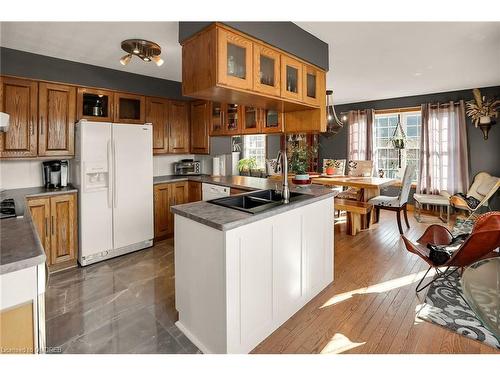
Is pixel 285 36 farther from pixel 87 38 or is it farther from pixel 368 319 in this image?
pixel 368 319

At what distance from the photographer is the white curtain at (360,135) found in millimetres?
6305

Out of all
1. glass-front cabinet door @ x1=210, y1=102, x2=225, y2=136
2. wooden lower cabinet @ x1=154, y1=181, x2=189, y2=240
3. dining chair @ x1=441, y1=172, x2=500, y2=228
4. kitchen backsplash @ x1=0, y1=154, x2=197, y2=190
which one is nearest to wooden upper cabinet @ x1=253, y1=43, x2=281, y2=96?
glass-front cabinet door @ x1=210, y1=102, x2=225, y2=136

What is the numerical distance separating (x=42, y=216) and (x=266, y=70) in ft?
8.83

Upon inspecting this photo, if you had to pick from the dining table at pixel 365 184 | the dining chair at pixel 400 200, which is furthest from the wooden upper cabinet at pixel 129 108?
the dining chair at pixel 400 200

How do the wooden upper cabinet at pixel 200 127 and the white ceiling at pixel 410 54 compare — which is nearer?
the white ceiling at pixel 410 54

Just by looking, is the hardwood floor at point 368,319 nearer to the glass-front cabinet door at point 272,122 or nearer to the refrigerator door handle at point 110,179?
the glass-front cabinet door at point 272,122

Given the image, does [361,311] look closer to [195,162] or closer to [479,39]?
[479,39]

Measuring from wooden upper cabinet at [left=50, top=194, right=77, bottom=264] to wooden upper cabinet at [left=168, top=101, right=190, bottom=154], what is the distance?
1633 mm

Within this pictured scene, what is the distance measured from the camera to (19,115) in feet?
9.76

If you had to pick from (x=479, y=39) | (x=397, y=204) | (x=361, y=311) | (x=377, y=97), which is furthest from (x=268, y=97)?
(x=377, y=97)

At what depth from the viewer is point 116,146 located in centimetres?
338

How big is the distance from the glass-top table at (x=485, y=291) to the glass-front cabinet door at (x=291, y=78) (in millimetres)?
1813

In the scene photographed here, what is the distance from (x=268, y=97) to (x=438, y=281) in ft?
8.13

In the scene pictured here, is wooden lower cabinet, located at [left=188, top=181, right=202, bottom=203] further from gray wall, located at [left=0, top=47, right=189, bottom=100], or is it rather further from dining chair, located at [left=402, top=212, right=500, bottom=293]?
dining chair, located at [left=402, top=212, right=500, bottom=293]
